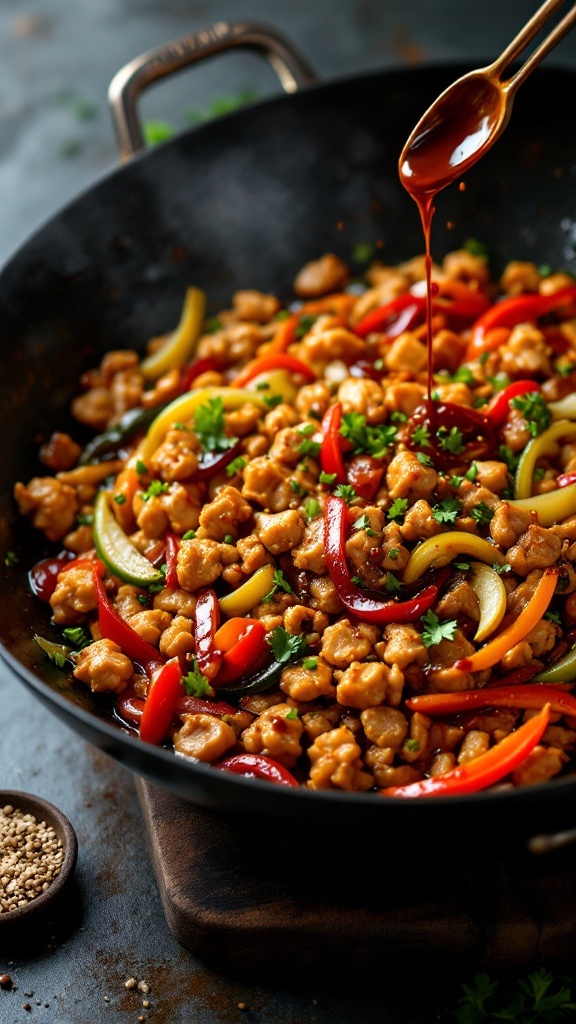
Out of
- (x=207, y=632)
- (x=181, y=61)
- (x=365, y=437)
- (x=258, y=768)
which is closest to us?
(x=258, y=768)

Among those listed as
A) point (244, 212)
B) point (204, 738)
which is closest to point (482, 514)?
point (204, 738)

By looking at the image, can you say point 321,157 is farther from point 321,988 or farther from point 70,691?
point 321,988

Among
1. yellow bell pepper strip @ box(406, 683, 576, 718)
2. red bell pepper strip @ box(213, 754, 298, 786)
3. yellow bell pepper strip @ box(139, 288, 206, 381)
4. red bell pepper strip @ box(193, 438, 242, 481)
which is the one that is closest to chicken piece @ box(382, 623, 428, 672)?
yellow bell pepper strip @ box(406, 683, 576, 718)

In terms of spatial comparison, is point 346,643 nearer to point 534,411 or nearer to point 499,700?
point 499,700

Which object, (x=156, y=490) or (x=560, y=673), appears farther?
(x=156, y=490)

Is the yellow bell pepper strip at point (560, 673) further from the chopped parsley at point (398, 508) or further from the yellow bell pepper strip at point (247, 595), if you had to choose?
the yellow bell pepper strip at point (247, 595)

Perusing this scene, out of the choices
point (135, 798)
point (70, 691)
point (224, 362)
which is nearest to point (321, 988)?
point (135, 798)
